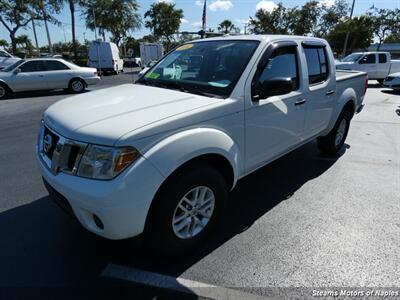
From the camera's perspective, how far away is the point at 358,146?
5.61 metres

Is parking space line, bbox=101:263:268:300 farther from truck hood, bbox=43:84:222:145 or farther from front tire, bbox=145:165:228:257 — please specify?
truck hood, bbox=43:84:222:145

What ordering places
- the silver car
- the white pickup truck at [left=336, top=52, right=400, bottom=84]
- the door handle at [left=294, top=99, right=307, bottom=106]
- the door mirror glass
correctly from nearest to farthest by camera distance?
the door mirror glass < the door handle at [left=294, top=99, right=307, bottom=106] < the silver car < the white pickup truck at [left=336, top=52, right=400, bottom=84]

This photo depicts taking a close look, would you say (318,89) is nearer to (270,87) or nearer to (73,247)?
(270,87)

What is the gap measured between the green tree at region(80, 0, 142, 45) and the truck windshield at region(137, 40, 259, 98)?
40.2 meters

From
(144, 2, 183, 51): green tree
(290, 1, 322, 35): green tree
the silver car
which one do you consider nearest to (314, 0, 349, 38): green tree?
(290, 1, 322, 35): green tree

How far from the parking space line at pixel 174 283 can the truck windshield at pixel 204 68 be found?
1.64 metres

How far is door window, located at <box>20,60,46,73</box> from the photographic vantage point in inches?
462

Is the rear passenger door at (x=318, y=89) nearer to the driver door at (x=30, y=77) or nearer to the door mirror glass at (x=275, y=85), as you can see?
the door mirror glass at (x=275, y=85)

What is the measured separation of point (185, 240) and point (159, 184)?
710 millimetres

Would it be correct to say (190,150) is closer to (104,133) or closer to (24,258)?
(104,133)

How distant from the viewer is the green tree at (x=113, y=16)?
39000mm

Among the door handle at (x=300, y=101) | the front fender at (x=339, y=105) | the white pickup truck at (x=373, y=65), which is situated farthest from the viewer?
the white pickup truck at (x=373, y=65)

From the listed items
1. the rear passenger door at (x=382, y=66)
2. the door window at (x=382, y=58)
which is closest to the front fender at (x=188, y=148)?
the rear passenger door at (x=382, y=66)

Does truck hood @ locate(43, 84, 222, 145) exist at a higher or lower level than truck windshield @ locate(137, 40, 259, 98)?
lower
